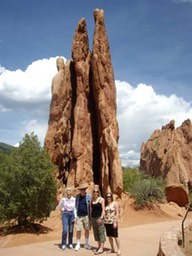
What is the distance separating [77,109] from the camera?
77.8ft

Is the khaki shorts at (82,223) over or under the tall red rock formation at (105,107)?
under

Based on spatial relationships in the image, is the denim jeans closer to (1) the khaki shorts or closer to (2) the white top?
(2) the white top

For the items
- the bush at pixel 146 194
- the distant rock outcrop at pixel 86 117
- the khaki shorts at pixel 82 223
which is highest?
the distant rock outcrop at pixel 86 117

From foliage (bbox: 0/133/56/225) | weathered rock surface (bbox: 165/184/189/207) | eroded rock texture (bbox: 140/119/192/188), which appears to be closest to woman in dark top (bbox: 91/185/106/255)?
foliage (bbox: 0/133/56/225)

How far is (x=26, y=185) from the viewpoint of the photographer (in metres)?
15.5

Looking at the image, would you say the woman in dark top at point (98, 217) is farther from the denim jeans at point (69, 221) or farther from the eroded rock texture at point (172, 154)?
the eroded rock texture at point (172, 154)

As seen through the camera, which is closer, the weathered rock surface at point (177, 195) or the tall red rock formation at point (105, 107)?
the tall red rock formation at point (105, 107)

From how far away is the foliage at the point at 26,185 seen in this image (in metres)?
15.1

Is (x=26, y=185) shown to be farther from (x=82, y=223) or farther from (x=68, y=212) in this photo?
(x=82, y=223)

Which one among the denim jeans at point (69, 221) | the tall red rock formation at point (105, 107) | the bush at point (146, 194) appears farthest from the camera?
the bush at point (146, 194)

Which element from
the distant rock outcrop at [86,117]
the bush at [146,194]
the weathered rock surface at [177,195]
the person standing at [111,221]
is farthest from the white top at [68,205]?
the weathered rock surface at [177,195]

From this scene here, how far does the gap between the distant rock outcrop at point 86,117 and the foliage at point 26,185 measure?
609 centimetres

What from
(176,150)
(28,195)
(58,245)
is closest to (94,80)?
(28,195)

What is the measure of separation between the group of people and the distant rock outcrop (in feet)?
34.4
